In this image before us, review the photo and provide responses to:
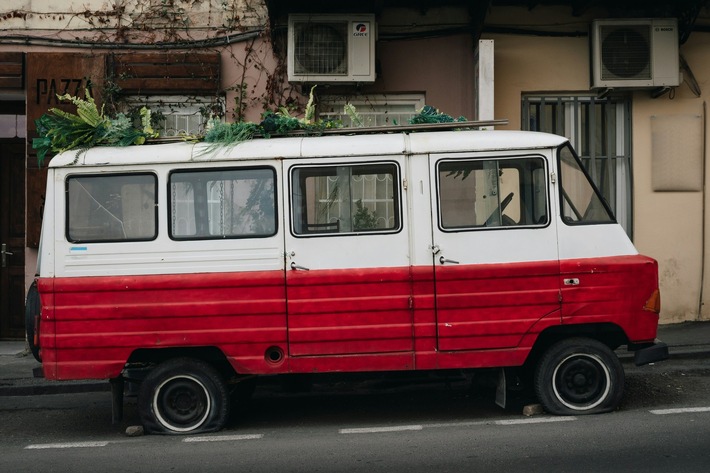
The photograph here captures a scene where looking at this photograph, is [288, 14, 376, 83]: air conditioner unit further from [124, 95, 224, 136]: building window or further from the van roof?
the van roof

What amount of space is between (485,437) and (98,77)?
7.54 m

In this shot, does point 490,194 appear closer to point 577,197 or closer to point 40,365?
point 577,197

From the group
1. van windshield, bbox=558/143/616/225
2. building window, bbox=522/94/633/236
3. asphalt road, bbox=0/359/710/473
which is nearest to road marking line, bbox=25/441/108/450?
asphalt road, bbox=0/359/710/473

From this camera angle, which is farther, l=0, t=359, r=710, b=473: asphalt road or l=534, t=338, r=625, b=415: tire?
l=534, t=338, r=625, b=415: tire

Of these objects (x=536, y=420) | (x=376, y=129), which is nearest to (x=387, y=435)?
(x=536, y=420)

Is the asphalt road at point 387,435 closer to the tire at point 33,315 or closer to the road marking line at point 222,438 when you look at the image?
the road marking line at point 222,438

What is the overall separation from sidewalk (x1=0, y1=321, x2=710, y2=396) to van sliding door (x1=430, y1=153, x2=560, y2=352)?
10.3 feet

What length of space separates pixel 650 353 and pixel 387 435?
2.27 meters

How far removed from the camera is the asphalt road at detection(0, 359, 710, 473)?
6184 millimetres

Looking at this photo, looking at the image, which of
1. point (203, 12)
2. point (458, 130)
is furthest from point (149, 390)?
point (203, 12)

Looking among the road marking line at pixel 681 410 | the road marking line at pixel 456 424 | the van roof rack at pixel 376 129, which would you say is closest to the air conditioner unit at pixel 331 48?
the van roof rack at pixel 376 129

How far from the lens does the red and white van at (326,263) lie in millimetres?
7207

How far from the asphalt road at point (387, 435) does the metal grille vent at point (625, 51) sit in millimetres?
4248

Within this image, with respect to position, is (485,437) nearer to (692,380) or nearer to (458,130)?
(458,130)
